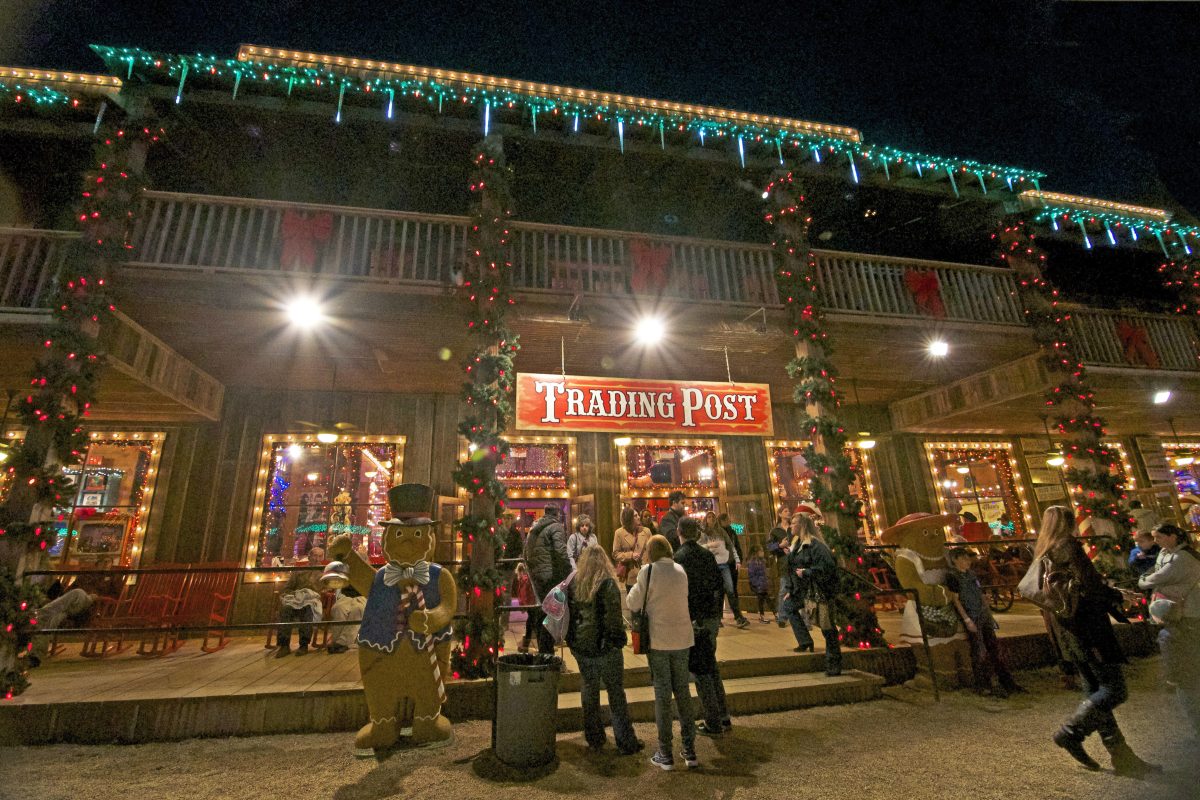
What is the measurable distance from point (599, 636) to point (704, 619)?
36.8 inches

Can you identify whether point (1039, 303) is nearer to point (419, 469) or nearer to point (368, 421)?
point (419, 469)

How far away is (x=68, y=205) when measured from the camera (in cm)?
886

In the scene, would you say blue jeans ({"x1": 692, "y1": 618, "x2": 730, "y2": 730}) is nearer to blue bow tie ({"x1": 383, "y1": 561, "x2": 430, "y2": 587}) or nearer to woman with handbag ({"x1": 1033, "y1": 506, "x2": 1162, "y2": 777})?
woman with handbag ({"x1": 1033, "y1": 506, "x2": 1162, "y2": 777})

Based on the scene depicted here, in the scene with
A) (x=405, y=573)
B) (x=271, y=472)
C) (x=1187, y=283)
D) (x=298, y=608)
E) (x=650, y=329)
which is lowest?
(x=298, y=608)

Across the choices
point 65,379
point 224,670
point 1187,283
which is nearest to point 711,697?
point 224,670

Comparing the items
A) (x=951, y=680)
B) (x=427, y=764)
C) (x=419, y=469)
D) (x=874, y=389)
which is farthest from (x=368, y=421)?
(x=874, y=389)

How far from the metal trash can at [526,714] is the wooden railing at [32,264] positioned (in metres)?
7.57

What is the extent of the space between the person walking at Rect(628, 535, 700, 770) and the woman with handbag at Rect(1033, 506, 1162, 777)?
8.98ft

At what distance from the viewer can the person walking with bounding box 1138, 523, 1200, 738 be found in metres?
3.87

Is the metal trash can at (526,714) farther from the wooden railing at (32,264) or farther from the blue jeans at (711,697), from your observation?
the wooden railing at (32,264)

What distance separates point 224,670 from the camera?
5836 mm

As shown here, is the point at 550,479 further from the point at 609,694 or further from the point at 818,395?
the point at 609,694

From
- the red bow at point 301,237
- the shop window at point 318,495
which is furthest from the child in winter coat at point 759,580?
the red bow at point 301,237

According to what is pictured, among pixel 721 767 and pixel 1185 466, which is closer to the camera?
pixel 721 767
